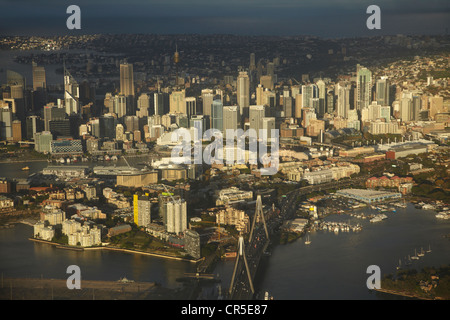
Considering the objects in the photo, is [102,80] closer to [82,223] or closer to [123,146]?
[123,146]

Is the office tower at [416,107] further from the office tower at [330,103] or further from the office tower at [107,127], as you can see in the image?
the office tower at [107,127]

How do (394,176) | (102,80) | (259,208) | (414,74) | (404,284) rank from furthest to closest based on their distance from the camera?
(102,80) < (414,74) < (394,176) < (259,208) < (404,284)

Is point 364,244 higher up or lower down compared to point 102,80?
lower down

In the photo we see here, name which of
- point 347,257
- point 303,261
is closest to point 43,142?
point 303,261

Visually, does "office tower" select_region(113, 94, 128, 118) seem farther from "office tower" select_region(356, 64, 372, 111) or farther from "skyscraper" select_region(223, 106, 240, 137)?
"office tower" select_region(356, 64, 372, 111)

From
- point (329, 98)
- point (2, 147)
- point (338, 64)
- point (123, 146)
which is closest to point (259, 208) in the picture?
point (123, 146)

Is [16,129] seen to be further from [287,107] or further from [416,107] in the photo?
[416,107]

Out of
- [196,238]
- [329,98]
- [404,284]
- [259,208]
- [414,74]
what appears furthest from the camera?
[414,74]
